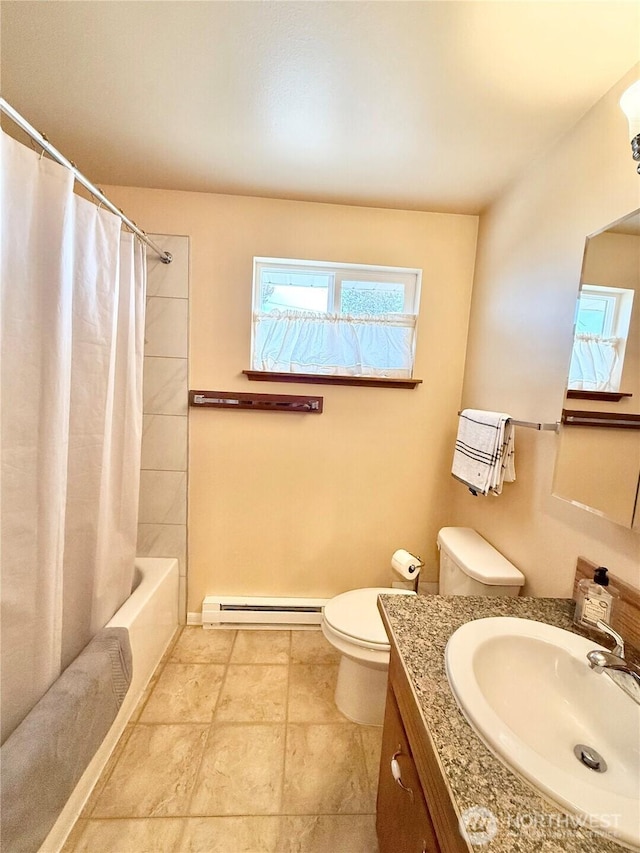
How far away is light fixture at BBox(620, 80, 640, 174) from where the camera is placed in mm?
786

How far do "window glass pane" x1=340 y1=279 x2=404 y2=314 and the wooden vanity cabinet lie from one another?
5.02 ft

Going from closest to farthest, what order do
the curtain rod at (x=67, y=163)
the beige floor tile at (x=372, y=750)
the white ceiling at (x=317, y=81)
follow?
1. the curtain rod at (x=67, y=163)
2. the white ceiling at (x=317, y=81)
3. the beige floor tile at (x=372, y=750)

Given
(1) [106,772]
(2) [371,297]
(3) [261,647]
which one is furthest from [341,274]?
(1) [106,772]

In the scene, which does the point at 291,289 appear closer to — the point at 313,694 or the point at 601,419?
the point at 601,419

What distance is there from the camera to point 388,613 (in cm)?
93

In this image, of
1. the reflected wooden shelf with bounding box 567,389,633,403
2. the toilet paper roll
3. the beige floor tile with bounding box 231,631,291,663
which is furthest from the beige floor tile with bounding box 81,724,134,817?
the reflected wooden shelf with bounding box 567,389,633,403

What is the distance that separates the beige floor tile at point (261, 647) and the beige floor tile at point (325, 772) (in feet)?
1.24

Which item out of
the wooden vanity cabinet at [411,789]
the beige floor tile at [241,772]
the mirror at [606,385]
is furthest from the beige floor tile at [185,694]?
the mirror at [606,385]

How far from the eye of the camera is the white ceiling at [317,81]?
2.86 feet

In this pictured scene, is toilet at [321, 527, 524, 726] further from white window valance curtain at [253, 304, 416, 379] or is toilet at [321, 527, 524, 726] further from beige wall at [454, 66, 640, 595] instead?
white window valance curtain at [253, 304, 416, 379]

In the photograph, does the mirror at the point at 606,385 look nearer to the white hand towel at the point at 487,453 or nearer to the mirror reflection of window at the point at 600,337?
the mirror reflection of window at the point at 600,337

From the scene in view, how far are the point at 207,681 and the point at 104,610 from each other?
60 cm

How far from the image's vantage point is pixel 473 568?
51.3 inches
